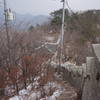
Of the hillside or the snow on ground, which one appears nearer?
the snow on ground

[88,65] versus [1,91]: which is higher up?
[88,65]

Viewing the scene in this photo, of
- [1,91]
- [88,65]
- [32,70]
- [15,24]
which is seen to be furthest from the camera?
[15,24]

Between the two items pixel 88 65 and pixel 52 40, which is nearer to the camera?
pixel 88 65

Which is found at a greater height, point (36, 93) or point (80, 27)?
point (80, 27)

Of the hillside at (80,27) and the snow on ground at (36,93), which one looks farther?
the hillside at (80,27)

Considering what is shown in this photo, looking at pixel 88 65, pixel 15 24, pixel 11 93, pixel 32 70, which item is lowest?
pixel 11 93

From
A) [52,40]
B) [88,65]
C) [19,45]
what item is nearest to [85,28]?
[52,40]

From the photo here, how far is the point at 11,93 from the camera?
396 cm

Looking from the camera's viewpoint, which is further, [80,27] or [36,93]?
[80,27]

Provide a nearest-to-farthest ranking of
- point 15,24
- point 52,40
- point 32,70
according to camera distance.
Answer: point 32,70
point 15,24
point 52,40

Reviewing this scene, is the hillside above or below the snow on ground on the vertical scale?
above

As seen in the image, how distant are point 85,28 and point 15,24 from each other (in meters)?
9.22

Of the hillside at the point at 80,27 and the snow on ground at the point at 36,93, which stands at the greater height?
the hillside at the point at 80,27

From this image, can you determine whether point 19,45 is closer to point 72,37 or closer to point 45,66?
point 45,66
